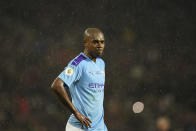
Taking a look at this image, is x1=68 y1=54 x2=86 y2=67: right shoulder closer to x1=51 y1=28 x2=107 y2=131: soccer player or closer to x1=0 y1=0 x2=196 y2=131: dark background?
x1=51 y1=28 x2=107 y2=131: soccer player

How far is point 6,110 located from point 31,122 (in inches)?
Result: 12.5

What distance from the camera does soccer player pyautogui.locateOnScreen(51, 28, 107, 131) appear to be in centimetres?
184

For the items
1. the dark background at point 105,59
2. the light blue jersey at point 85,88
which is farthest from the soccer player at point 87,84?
the dark background at point 105,59

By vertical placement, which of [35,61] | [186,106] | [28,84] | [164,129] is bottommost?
[164,129]

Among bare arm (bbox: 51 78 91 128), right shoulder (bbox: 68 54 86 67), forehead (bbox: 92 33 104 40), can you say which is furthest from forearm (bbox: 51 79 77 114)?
forehead (bbox: 92 33 104 40)

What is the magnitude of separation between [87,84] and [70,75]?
12 centimetres

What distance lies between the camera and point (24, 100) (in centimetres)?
388

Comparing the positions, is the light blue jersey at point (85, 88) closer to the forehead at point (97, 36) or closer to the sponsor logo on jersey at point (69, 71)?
the sponsor logo on jersey at point (69, 71)

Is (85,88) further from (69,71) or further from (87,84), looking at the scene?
(69,71)

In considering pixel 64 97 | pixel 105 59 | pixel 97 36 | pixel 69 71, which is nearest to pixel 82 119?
pixel 64 97

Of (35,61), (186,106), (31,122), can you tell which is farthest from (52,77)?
(186,106)

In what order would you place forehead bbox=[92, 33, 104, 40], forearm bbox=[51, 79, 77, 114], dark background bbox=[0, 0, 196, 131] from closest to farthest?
forearm bbox=[51, 79, 77, 114] → forehead bbox=[92, 33, 104, 40] → dark background bbox=[0, 0, 196, 131]

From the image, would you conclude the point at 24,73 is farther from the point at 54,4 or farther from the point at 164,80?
the point at 164,80

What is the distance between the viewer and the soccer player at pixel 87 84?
184cm
